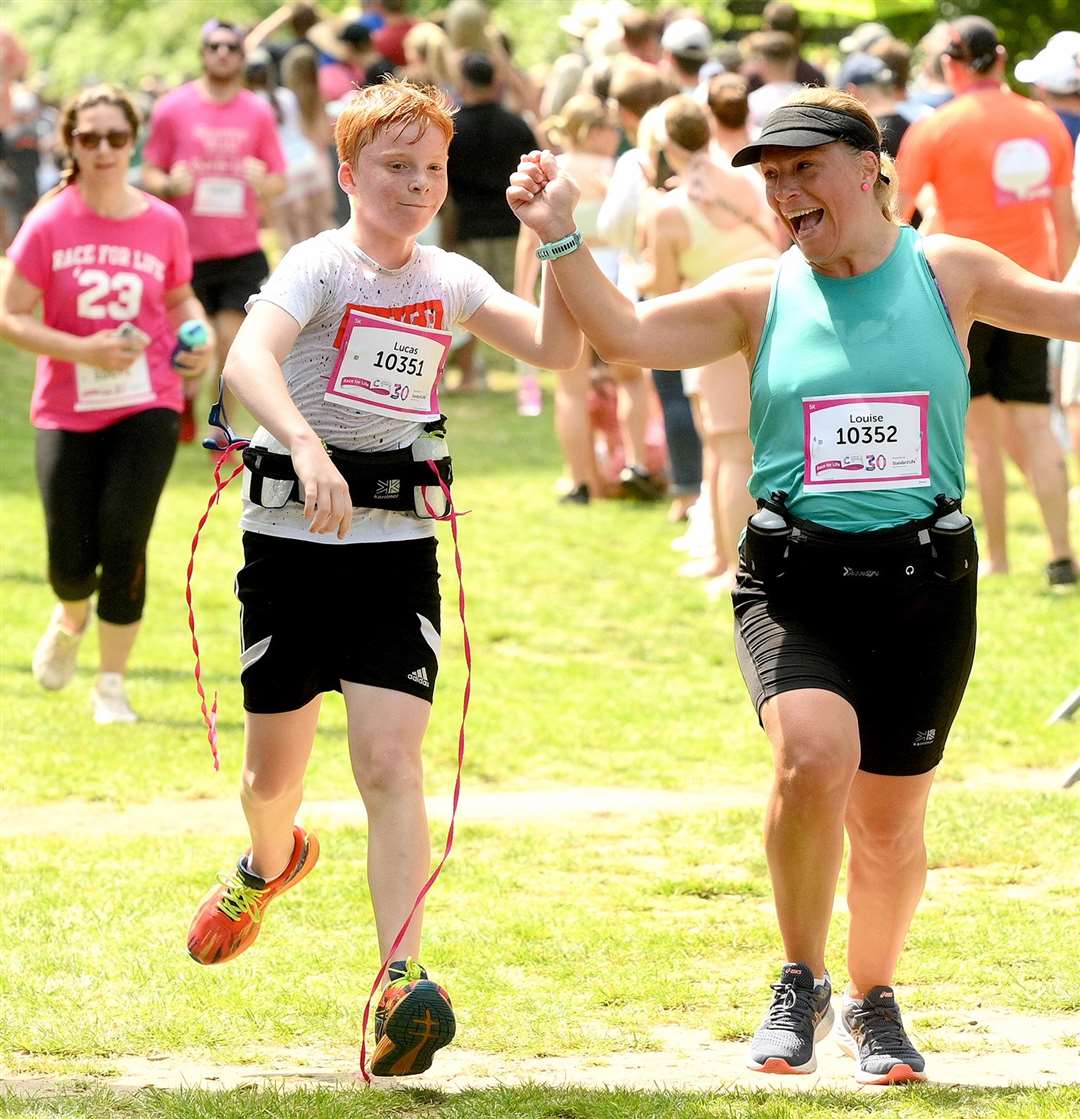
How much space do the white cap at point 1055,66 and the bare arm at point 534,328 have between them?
3.91 metres

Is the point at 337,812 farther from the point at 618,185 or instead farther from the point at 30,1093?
the point at 618,185

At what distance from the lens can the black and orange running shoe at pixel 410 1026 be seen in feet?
13.3

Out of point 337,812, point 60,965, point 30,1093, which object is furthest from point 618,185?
point 30,1093

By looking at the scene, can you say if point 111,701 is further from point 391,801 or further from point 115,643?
point 391,801

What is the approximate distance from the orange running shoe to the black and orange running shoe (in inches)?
32.5

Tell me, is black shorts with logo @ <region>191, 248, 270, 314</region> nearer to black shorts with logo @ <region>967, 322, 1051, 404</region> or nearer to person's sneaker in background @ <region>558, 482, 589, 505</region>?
person's sneaker in background @ <region>558, 482, 589, 505</region>

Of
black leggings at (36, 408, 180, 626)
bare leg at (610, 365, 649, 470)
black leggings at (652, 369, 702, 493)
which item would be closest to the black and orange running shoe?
black leggings at (36, 408, 180, 626)

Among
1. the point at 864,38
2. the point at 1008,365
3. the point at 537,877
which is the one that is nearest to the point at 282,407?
the point at 537,877

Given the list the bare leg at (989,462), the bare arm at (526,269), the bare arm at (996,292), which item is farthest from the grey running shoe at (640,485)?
the bare arm at (996,292)

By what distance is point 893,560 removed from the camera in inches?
163

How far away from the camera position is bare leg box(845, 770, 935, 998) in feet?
14.2

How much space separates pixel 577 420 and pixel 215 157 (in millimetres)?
2828

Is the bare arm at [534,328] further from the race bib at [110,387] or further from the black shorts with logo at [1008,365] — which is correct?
the black shorts with logo at [1008,365]

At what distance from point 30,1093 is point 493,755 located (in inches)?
138
